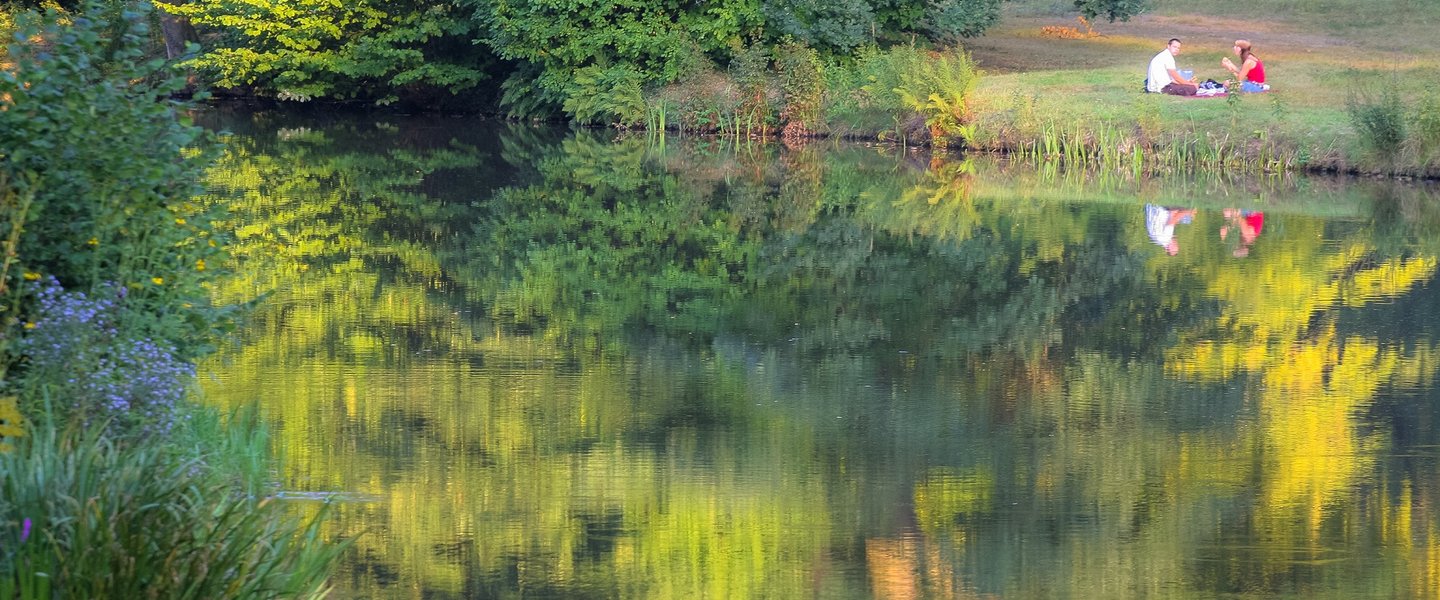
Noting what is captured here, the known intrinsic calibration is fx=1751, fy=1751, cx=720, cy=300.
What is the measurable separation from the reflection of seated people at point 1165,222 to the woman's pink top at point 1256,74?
764cm

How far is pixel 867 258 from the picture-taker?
16.6 m

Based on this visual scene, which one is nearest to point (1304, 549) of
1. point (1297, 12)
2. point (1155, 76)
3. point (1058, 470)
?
point (1058, 470)

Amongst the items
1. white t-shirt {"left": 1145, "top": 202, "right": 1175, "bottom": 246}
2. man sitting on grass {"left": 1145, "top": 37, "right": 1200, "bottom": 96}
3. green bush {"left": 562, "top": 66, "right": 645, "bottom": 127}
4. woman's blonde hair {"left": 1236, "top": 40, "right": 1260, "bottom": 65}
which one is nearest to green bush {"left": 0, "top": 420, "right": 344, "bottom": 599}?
white t-shirt {"left": 1145, "top": 202, "right": 1175, "bottom": 246}

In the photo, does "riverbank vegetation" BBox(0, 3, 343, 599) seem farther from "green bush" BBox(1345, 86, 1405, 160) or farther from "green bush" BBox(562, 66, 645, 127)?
"green bush" BBox(562, 66, 645, 127)

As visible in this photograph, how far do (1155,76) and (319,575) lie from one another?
75.9 feet

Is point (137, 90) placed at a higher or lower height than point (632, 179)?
higher

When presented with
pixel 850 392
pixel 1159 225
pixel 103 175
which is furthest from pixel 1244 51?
pixel 103 175

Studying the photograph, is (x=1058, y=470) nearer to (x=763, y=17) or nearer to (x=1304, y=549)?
(x=1304, y=549)

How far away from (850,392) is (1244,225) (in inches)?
377

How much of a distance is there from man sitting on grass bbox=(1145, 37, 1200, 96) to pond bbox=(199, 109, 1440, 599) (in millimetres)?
6385

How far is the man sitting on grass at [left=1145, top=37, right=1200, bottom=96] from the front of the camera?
27.0 m

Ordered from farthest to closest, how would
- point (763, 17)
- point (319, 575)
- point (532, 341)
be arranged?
point (763, 17) → point (532, 341) → point (319, 575)

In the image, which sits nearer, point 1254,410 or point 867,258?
point 1254,410

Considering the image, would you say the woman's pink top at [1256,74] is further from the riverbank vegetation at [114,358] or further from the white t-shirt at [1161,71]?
the riverbank vegetation at [114,358]
